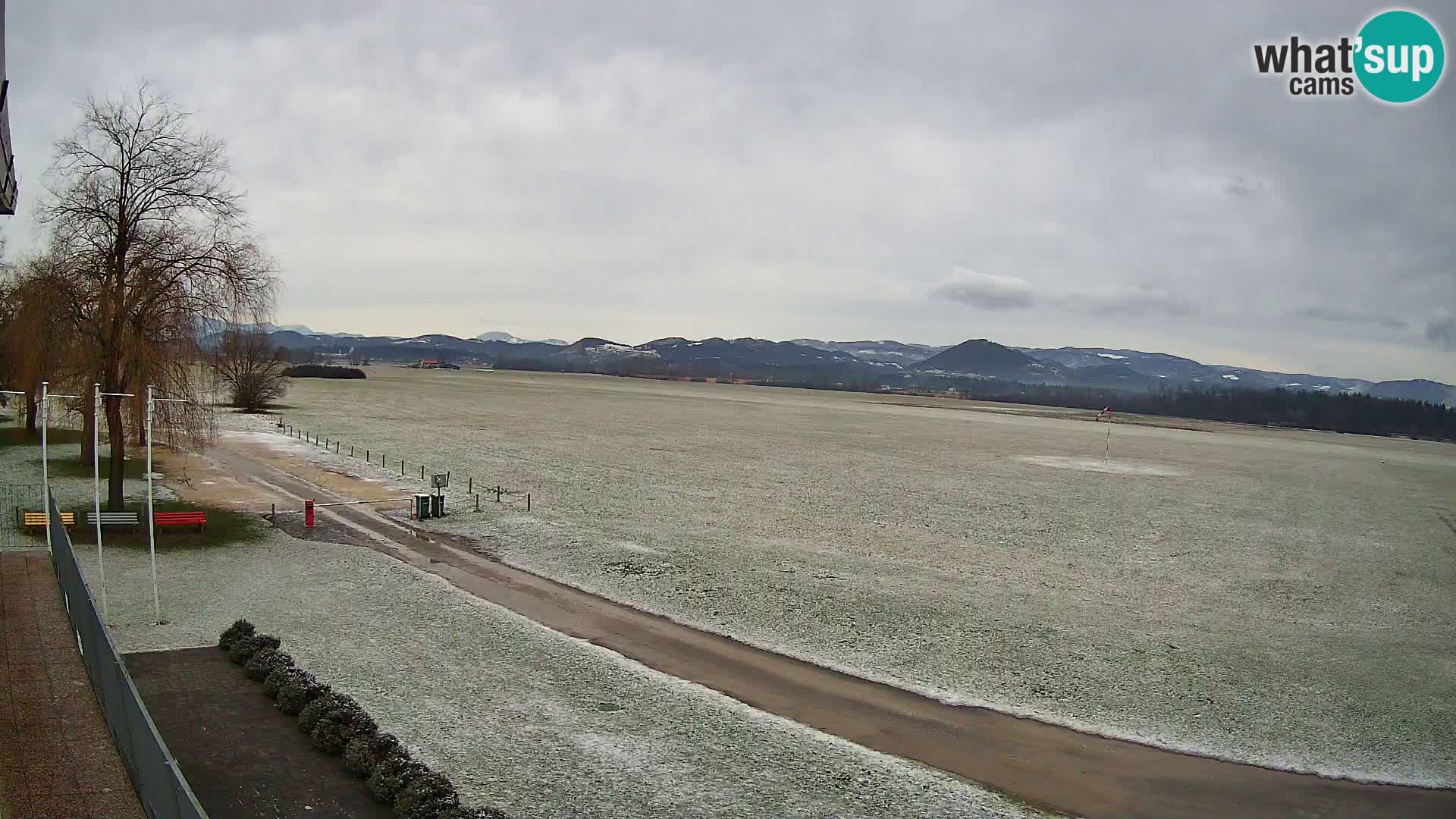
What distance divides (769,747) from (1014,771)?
3510 mm

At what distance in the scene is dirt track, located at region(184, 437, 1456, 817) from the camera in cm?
1246

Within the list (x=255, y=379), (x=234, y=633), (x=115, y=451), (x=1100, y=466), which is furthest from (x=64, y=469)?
(x=1100, y=466)

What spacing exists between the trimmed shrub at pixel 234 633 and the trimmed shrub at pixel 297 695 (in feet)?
9.78

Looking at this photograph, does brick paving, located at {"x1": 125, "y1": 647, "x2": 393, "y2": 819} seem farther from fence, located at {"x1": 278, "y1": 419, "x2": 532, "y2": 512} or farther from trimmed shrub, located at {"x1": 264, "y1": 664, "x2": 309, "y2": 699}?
fence, located at {"x1": 278, "y1": 419, "x2": 532, "y2": 512}

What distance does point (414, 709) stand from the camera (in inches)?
550

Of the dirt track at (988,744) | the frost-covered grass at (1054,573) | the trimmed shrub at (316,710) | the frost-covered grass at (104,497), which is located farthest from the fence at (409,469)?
the trimmed shrub at (316,710)

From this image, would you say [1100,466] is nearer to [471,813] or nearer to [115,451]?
[115,451]

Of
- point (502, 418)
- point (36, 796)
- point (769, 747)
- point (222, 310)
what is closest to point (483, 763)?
point (769, 747)

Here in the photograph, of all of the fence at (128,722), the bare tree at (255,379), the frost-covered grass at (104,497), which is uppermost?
the bare tree at (255,379)

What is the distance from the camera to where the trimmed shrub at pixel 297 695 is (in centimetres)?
1317

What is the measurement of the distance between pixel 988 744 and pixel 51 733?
12.4m

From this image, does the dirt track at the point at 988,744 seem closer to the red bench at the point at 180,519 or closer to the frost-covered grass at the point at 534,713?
the frost-covered grass at the point at 534,713

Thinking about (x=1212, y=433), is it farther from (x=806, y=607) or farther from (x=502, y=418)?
(x=806, y=607)

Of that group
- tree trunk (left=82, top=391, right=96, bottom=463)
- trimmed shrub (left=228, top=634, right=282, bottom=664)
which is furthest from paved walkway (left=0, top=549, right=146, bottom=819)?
tree trunk (left=82, top=391, right=96, bottom=463)
